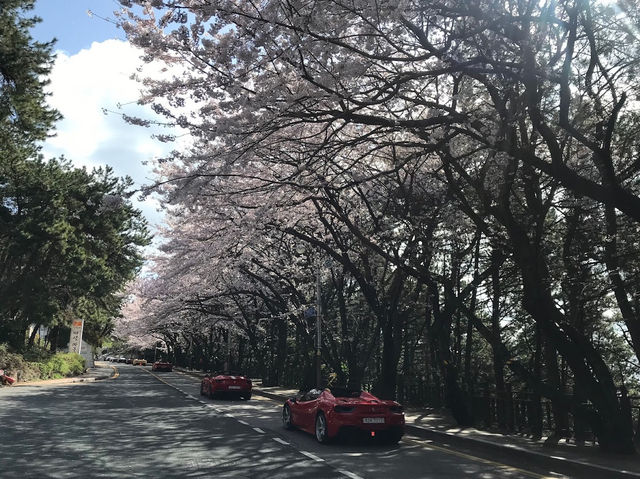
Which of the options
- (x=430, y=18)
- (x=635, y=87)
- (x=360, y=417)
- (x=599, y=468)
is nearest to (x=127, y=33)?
(x=430, y=18)

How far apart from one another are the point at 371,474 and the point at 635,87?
349 inches

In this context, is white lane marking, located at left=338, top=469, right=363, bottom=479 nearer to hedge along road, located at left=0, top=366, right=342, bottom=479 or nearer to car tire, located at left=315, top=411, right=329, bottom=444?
hedge along road, located at left=0, top=366, right=342, bottom=479

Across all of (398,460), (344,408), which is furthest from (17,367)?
(398,460)

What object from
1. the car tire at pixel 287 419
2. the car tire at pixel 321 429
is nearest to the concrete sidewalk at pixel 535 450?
the car tire at pixel 321 429

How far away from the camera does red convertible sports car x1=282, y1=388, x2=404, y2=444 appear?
424 inches

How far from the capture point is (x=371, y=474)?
316 inches

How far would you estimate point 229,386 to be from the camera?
76.4 ft

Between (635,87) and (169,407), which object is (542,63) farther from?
(169,407)

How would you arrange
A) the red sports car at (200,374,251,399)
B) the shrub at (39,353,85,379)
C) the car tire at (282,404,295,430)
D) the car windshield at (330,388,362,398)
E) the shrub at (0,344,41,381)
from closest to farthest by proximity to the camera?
the car windshield at (330,388,362,398) < the car tire at (282,404,295,430) < the red sports car at (200,374,251,399) < the shrub at (0,344,41,381) < the shrub at (39,353,85,379)

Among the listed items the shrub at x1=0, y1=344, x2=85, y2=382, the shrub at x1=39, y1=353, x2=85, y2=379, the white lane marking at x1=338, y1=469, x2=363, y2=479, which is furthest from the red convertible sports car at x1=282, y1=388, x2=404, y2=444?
the shrub at x1=39, y1=353, x2=85, y2=379

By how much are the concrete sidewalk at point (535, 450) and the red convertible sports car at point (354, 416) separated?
5.49ft

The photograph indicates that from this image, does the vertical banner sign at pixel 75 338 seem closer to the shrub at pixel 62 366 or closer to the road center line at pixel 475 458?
the shrub at pixel 62 366

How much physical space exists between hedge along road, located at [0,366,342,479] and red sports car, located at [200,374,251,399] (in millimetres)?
6645

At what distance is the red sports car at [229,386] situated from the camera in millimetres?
23203
